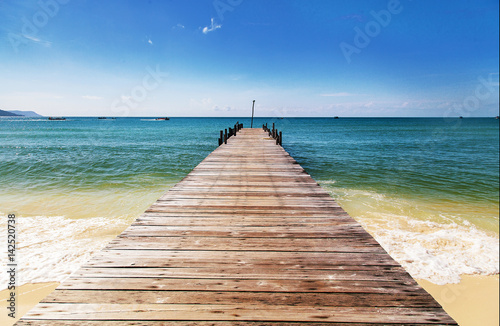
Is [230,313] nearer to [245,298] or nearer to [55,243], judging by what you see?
[245,298]

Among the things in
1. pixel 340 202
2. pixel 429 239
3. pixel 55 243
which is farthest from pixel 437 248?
pixel 55 243

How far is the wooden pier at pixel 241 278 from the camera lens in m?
2.20

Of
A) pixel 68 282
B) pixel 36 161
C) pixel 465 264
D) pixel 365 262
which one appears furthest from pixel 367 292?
pixel 36 161

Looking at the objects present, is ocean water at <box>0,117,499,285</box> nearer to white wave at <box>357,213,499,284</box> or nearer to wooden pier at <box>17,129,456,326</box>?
white wave at <box>357,213,499,284</box>

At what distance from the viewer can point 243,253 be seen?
10.6 ft

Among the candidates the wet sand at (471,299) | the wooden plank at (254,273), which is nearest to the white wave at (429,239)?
the wet sand at (471,299)

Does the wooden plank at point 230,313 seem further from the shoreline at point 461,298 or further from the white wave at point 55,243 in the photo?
the white wave at point 55,243

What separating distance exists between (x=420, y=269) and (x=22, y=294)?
28.0 ft

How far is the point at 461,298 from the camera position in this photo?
189 inches

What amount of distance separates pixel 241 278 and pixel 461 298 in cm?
509

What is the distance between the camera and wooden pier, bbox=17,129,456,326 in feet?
7.22

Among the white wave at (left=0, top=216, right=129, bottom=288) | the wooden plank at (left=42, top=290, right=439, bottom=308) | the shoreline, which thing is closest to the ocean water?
the white wave at (left=0, top=216, right=129, bottom=288)

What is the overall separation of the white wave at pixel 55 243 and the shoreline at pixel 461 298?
1.22 ft

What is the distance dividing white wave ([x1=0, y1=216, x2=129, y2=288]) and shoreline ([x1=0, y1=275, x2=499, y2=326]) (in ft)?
1.22
